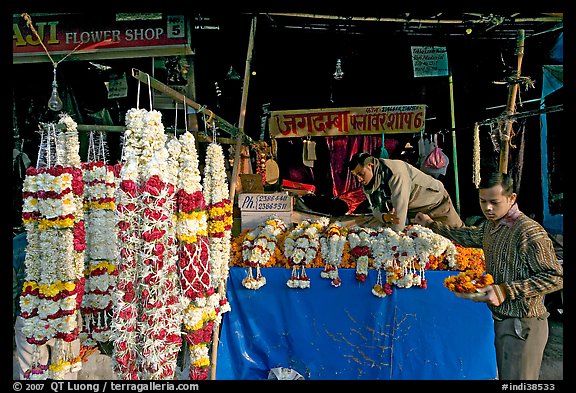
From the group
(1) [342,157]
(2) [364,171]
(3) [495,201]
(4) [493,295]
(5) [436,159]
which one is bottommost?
(4) [493,295]

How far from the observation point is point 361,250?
532 centimetres

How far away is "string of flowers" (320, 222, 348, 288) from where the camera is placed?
17.4 ft

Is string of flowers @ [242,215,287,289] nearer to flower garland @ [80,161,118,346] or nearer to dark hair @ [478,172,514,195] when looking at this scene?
flower garland @ [80,161,118,346]

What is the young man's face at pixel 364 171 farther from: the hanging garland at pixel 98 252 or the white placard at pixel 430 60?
the hanging garland at pixel 98 252

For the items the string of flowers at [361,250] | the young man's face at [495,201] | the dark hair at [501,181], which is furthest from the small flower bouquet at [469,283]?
the string of flowers at [361,250]

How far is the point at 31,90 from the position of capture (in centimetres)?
725

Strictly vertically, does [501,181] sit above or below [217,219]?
above

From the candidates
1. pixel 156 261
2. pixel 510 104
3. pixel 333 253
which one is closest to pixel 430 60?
pixel 510 104

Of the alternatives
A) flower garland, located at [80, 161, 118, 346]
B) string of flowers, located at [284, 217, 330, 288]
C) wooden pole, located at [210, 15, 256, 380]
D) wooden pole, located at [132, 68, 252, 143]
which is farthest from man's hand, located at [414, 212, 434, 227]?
flower garland, located at [80, 161, 118, 346]

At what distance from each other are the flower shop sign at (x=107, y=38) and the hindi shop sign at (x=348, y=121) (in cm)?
261

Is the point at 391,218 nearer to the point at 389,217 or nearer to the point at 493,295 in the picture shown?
the point at 389,217

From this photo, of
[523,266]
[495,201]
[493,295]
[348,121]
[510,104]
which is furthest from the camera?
[348,121]

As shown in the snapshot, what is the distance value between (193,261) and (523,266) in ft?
9.14

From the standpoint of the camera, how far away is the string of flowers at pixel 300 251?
535 cm
